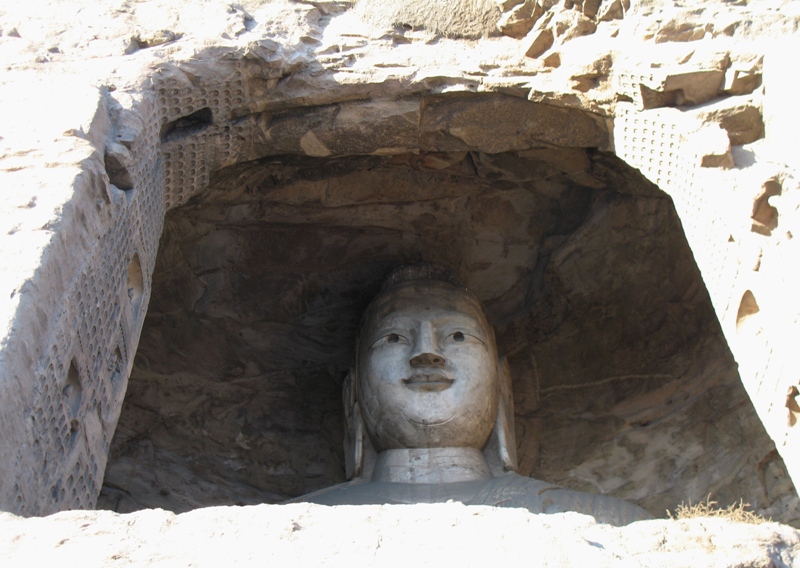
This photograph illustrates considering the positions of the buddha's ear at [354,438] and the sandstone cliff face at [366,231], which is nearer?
the sandstone cliff face at [366,231]

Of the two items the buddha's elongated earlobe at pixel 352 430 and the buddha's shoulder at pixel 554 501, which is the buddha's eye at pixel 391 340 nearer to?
the buddha's elongated earlobe at pixel 352 430

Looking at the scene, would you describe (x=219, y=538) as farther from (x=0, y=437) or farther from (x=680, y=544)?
(x=680, y=544)

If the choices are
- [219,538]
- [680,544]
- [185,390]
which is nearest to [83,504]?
[219,538]

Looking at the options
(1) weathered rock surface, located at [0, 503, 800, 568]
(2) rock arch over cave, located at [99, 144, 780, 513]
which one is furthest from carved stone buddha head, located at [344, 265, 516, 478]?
(1) weathered rock surface, located at [0, 503, 800, 568]

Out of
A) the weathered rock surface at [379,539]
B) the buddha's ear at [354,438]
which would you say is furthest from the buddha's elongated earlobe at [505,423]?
the weathered rock surface at [379,539]

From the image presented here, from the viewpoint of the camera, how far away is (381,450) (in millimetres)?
5922

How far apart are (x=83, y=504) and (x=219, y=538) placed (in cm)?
108

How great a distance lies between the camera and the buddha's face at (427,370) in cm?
581

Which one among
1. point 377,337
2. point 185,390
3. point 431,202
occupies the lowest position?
point 185,390

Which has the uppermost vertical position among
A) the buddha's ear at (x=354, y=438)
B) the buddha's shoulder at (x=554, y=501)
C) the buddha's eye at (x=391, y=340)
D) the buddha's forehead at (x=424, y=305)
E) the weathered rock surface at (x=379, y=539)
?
the weathered rock surface at (x=379, y=539)

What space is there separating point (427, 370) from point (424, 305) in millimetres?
462

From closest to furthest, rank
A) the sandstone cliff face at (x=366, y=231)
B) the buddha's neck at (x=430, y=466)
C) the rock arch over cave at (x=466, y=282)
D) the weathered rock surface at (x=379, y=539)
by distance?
the weathered rock surface at (x=379, y=539), the sandstone cliff face at (x=366, y=231), the buddha's neck at (x=430, y=466), the rock arch over cave at (x=466, y=282)

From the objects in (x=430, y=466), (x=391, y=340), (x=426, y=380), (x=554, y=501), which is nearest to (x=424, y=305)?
(x=391, y=340)

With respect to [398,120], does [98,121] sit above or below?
above
